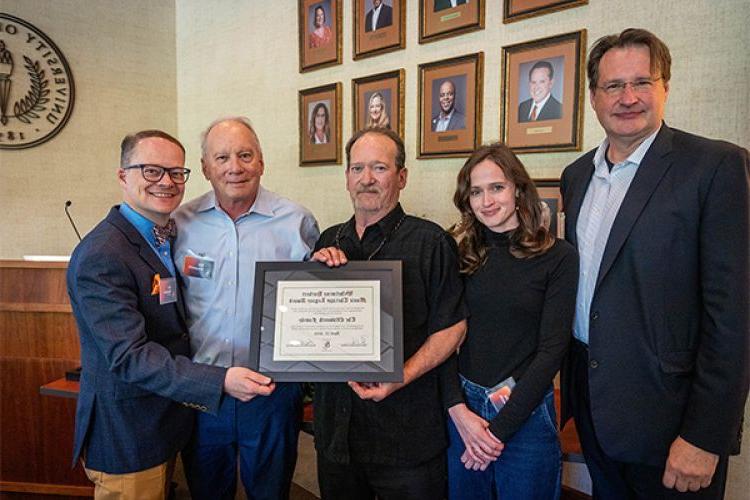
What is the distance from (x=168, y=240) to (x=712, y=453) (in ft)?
5.86

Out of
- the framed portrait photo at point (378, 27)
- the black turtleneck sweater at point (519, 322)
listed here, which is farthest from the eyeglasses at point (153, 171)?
the framed portrait photo at point (378, 27)

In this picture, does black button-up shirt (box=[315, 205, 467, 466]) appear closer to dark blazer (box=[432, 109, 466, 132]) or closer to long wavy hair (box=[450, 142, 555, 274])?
long wavy hair (box=[450, 142, 555, 274])

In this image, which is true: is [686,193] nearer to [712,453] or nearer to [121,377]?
[712,453]

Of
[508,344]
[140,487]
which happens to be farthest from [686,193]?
[140,487]

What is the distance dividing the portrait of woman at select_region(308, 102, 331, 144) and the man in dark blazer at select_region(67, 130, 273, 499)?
158 centimetres

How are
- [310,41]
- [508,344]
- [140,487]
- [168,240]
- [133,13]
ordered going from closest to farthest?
[508,344]
[140,487]
[168,240]
[310,41]
[133,13]

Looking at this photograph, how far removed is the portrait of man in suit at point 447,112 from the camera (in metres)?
2.54

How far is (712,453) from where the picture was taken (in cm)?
128

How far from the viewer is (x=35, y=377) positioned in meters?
2.71

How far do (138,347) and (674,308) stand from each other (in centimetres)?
151

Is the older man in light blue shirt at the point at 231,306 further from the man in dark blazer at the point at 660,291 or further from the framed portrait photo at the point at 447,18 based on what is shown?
the framed portrait photo at the point at 447,18

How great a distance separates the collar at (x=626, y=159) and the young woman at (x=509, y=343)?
0.78 ft

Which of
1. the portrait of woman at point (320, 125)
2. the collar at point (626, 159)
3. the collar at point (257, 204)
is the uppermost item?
the portrait of woman at point (320, 125)

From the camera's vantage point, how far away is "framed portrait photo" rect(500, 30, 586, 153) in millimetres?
2139
